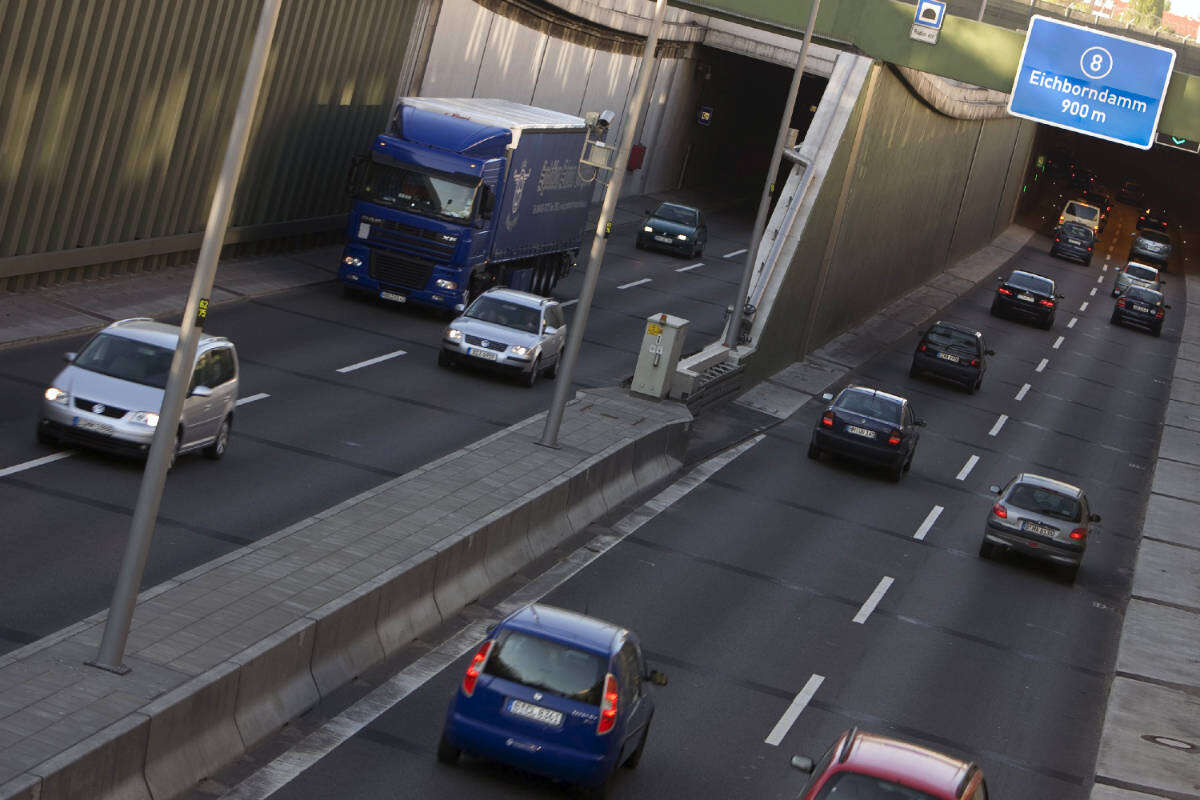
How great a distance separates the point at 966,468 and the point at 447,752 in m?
23.8

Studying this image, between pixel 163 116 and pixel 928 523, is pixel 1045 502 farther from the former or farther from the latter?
pixel 163 116

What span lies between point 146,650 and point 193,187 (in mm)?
22600

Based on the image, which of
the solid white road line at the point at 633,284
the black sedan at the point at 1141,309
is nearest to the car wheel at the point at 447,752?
the solid white road line at the point at 633,284

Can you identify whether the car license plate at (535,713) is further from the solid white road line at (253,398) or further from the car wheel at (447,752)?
the solid white road line at (253,398)

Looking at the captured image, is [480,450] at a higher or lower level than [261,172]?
lower

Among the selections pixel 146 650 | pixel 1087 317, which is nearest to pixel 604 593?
pixel 146 650

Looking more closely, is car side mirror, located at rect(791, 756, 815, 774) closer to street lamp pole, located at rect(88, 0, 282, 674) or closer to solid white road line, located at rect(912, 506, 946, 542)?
street lamp pole, located at rect(88, 0, 282, 674)

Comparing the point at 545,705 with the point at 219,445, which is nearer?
the point at 545,705

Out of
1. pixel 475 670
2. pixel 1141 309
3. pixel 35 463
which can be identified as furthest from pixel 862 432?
pixel 1141 309

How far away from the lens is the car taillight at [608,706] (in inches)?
510

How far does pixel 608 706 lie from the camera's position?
42.7 ft

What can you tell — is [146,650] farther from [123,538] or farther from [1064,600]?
[1064,600]

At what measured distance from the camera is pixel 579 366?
34.6m

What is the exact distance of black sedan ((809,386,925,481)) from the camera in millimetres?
31734
